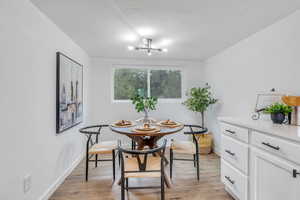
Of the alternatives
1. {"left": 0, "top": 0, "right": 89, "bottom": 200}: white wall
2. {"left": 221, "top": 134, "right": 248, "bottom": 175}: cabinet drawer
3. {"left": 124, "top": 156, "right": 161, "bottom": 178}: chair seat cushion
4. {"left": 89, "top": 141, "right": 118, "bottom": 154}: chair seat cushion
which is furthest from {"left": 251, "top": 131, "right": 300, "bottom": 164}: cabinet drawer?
{"left": 0, "top": 0, "right": 89, "bottom": 200}: white wall

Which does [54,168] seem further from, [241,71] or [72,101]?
[241,71]

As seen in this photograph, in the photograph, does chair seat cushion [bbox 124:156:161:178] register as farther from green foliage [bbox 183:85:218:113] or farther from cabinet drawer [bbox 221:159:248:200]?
green foliage [bbox 183:85:218:113]

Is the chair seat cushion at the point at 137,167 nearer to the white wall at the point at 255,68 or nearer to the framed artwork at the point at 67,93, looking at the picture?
the framed artwork at the point at 67,93

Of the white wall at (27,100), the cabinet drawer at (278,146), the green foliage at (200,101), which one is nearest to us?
the cabinet drawer at (278,146)

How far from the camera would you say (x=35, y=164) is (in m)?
1.76

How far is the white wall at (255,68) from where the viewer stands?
6.18ft

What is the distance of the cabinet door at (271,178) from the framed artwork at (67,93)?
2265 mm

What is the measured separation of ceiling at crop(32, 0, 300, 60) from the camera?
1709 mm

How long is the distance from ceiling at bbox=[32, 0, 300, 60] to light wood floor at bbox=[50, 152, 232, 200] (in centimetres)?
209

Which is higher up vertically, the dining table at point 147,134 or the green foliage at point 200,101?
the green foliage at point 200,101

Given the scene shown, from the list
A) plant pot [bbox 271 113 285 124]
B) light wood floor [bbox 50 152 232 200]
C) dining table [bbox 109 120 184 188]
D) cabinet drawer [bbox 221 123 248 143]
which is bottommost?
light wood floor [bbox 50 152 232 200]

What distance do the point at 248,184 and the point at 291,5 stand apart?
1.83 metres

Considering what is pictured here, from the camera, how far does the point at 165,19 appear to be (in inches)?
79.5

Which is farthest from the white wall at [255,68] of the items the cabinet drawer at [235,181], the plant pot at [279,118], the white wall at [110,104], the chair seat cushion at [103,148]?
the chair seat cushion at [103,148]
